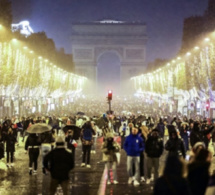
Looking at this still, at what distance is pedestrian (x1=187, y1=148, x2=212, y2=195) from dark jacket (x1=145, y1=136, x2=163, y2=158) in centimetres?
570

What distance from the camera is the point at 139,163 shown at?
49.1 feet

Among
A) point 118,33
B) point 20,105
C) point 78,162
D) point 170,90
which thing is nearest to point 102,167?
point 78,162

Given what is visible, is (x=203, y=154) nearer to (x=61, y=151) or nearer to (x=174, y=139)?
Answer: (x=61, y=151)

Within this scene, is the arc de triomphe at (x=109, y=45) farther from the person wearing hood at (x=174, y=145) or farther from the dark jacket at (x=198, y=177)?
the dark jacket at (x=198, y=177)

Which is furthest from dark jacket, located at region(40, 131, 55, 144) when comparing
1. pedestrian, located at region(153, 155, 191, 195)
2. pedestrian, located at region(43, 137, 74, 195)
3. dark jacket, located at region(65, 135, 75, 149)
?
pedestrian, located at region(153, 155, 191, 195)

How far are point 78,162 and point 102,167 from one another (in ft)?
5.45

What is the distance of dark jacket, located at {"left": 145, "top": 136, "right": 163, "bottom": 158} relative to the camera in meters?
14.2

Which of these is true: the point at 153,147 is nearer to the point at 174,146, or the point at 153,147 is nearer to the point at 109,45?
the point at 174,146

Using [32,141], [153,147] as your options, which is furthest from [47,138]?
[153,147]

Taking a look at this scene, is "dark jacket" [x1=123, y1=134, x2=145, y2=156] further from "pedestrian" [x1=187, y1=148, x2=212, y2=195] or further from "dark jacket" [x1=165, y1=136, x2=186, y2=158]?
"pedestrian" [x1=187, y1=148, x2=212, y2=195]

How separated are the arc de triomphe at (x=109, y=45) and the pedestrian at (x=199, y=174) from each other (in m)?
124

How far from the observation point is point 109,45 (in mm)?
136625

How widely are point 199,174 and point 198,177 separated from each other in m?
0.05

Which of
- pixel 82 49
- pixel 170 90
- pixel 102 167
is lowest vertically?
pixel 102 167
